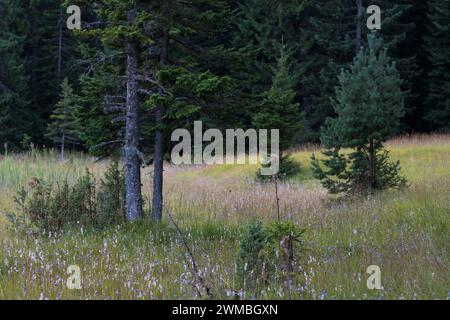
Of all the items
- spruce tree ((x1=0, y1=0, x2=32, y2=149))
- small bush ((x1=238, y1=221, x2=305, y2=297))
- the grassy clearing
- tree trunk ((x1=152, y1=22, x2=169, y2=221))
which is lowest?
the grassy clearing

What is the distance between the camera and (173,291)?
4641 mm

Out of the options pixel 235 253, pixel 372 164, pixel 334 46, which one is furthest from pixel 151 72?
pixel 334 46

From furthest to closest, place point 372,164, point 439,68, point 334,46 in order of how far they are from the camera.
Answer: point 334,46
point 439,68
point 372,164

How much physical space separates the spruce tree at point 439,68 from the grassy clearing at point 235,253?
2359 cm

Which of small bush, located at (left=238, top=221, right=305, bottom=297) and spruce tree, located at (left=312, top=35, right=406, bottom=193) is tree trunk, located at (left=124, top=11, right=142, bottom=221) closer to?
small bush, located at (left=238, top=221, right=305, bottom=297)

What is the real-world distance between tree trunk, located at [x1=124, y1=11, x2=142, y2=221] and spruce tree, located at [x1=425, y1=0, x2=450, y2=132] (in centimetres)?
2752

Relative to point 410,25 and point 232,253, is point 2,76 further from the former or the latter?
point 232,253

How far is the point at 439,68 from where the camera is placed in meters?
32.7

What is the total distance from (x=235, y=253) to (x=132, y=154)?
2506 mm

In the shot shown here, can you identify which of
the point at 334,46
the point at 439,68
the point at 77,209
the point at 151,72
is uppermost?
the point at 334,46

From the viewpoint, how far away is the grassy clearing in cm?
459

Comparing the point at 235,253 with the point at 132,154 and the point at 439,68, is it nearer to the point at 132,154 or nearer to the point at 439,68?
the point at 132,154

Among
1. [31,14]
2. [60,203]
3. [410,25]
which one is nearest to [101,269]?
[60,203]

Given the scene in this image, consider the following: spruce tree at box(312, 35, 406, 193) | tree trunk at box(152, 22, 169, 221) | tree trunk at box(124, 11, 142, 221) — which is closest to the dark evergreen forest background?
spruce tree at box(312, 35, 406, 193)
